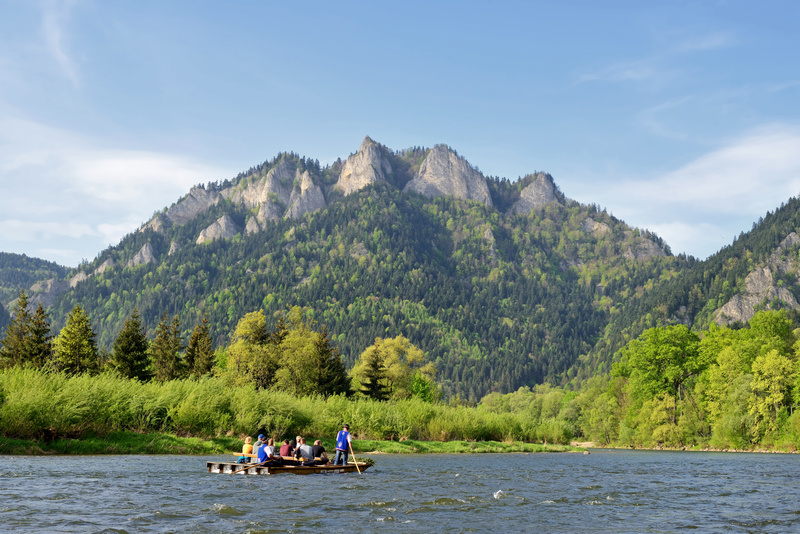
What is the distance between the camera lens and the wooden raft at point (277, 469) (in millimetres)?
36312

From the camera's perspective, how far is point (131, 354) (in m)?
85.4

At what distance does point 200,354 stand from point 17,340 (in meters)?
23.3

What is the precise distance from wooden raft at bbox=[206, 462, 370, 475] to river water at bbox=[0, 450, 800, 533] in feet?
1.72

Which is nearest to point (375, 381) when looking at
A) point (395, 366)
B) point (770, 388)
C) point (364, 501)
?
point (395, 366)

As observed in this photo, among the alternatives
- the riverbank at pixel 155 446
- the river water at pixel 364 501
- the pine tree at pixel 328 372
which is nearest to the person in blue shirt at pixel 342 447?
the river water at pixel 364 501

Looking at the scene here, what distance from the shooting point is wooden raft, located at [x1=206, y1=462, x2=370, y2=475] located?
36.3 metres

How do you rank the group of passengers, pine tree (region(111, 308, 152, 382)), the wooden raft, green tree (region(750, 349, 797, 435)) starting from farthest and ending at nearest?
green tree (region(750, 349, 797, 435)), pine tree (region(111, 308, 152, 382)), the group of passengers, the wooden raft

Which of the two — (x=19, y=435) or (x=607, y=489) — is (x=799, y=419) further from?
(x=19, y=435)

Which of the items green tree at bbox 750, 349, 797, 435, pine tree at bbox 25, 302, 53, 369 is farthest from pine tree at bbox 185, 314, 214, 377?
green tree at bbox 750, 349, 797, 435

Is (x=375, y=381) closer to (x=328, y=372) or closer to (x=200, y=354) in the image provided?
(x=328, y=372)

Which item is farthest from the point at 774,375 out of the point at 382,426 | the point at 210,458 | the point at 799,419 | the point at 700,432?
the point at 210,458

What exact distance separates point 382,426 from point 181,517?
51.6 meters

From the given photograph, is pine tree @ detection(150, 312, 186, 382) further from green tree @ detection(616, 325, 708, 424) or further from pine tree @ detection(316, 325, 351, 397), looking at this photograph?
green tree @ detection(616, 325, 708, 424)

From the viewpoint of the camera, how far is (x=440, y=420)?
266 ft
